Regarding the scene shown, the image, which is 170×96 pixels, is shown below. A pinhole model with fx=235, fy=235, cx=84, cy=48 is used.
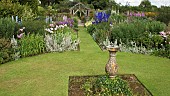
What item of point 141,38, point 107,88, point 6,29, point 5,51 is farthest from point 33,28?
Result: point 107,88

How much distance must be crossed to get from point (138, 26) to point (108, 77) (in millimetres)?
6159

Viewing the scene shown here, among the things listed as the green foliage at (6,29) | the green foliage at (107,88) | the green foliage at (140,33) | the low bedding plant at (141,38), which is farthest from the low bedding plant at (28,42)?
the green foliage at (107,88)

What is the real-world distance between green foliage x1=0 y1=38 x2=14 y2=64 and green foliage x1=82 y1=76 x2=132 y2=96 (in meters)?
3.67

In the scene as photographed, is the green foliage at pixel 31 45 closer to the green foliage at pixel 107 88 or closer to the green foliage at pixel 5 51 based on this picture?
the green foliage at pixel 5 51

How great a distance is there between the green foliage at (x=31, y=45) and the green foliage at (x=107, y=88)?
13.2 feet

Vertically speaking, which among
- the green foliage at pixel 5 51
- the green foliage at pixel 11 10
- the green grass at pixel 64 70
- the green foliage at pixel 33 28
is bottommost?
the green grass at pixel 64 70

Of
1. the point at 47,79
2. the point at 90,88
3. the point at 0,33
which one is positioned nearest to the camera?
the point at 90,88

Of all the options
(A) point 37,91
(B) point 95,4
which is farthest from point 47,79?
(B) point 95,4

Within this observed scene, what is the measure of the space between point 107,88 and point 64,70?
2.18 metres

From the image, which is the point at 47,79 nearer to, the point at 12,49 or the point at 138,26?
the point at 12,49

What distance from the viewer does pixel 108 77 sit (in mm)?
5219

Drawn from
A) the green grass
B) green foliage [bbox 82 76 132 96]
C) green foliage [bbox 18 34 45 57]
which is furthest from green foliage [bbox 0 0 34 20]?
green foliage [bbox 82 76 132 96]

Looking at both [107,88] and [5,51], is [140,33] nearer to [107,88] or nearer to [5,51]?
[5,51]

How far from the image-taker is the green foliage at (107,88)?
4816 mm
